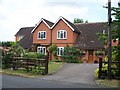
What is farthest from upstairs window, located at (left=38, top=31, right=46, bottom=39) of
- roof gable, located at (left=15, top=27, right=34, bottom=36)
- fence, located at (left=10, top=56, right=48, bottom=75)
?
fence, located at (left=10, top=56, right=48, bottom=75)

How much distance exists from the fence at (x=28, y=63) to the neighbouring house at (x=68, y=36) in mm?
20527

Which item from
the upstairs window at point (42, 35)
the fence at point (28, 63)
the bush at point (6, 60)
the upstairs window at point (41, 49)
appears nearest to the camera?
the fence at point (28, 63)

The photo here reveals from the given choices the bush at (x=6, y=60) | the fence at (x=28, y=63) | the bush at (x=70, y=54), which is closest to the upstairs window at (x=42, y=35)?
the bush at (x=70, y=54)

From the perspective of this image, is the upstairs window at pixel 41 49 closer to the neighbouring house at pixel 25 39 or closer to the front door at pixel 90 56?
the neighbouring house at pixel 25 39

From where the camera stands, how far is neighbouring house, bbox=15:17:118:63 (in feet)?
141

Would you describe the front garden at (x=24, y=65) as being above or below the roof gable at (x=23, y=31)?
below

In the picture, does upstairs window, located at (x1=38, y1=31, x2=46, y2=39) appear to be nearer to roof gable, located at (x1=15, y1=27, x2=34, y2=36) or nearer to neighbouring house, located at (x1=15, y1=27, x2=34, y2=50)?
neighbouring house, located at (x1=15, y1=27, x2=34, y2=50)

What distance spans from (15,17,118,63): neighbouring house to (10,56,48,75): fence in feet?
67.3

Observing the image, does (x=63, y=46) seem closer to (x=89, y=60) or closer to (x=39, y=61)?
(x=89, y=60)

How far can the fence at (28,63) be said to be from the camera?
21666 millimetres

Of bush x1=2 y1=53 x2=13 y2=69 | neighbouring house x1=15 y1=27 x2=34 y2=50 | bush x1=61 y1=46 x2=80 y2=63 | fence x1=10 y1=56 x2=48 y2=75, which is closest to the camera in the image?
fence x1=10 y1=56 x2=48 y2=75

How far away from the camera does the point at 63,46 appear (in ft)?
148

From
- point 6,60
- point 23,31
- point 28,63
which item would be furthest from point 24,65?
point 23,31

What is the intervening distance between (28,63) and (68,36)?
22.6m
